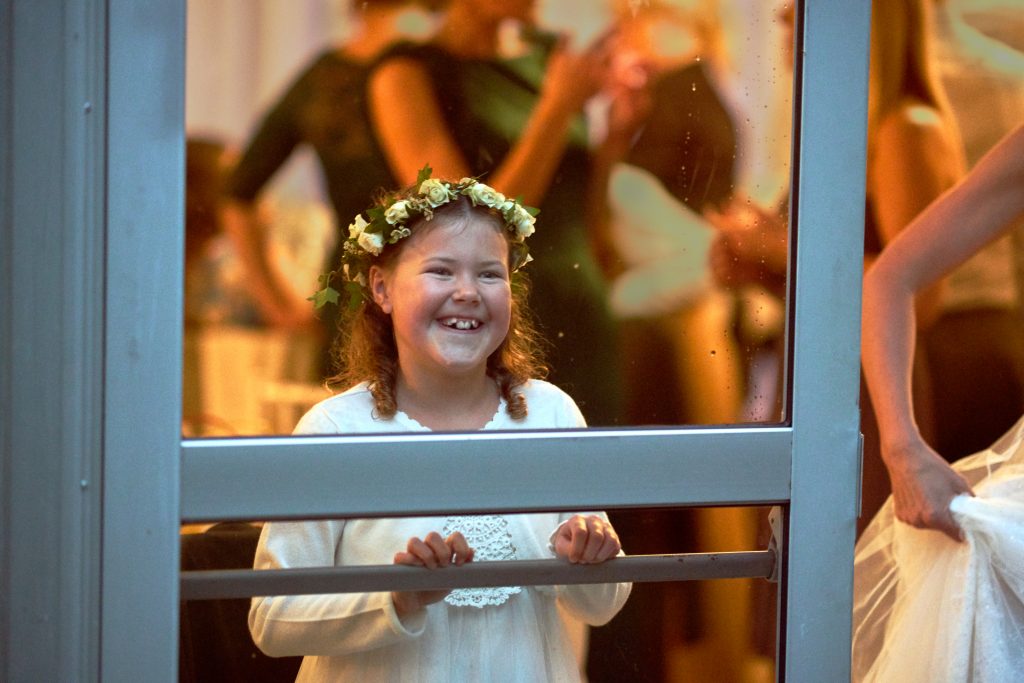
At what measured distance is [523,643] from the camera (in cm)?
148

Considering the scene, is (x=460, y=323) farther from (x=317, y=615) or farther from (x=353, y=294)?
(x=317, y=615)

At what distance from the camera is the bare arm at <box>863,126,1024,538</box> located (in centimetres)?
222

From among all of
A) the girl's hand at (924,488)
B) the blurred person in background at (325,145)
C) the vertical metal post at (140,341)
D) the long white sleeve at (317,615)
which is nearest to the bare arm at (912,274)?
the girl's hand at (924,488)

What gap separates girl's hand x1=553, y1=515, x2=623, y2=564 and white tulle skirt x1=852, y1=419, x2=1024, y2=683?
857 millimetres

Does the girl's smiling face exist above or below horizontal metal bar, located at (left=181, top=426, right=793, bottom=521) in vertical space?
above

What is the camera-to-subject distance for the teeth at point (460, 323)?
1536 mm

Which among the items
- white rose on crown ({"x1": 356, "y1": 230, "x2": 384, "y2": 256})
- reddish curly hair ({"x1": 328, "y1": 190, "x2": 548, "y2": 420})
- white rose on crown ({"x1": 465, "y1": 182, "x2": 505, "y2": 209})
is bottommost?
reddish curly hair ({"x1": 328, "y1": 190, "x2": 548, "y2": 420})

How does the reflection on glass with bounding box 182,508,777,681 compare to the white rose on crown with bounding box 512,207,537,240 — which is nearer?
the reflection on glass with bounding box 182,508,777,681

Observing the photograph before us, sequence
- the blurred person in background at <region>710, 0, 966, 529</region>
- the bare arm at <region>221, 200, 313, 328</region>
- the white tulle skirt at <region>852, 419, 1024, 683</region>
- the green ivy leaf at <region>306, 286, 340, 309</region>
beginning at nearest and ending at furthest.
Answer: the bare arm at <region>221, 200, 313, 328</region> → the green ivy leaf at <region>306, 286, 340, 309</region> → the white tulle skirt at <region>852, 419, 1024, 683</region> → the blurred person in background at <region>710, 0, 966, 529</region>

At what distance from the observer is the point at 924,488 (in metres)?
2.15

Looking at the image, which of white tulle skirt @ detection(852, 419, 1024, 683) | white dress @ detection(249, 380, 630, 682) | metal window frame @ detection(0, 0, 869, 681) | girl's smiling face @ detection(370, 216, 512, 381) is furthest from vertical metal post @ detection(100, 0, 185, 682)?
white tulle skirt @ detection(852, 419, 1024, 683)

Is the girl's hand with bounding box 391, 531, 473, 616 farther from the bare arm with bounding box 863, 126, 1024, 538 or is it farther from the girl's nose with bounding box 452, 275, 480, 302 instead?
the bare arm with bounding box 863, 126, 1024, 538

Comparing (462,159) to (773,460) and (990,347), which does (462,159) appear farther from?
(990,347)

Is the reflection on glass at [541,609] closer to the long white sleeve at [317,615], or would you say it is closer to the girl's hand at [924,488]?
the long white sleeve at [317,615]
